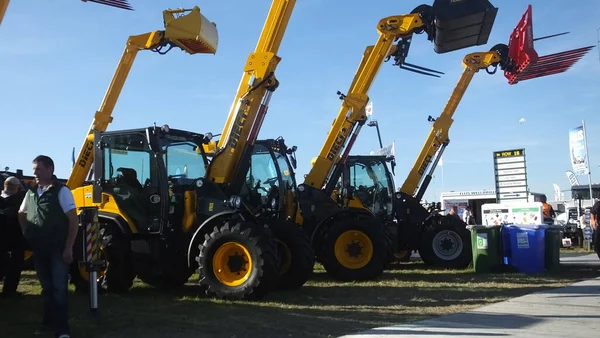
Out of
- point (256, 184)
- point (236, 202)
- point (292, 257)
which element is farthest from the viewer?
point (256, 184)

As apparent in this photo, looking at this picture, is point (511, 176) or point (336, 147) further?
point (511, 176)

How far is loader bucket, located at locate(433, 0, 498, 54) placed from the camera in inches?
482

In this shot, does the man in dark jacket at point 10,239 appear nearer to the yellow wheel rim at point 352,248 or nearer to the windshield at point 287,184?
the windshield at point 287,184

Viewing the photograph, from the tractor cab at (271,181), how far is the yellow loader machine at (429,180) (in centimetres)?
232

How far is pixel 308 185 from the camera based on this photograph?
40.5ft

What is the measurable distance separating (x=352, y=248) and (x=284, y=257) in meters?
2.20

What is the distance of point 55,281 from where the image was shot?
579 centimetres

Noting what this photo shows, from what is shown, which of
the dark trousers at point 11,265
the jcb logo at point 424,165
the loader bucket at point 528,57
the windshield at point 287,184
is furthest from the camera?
the jcb logo at point 424,165

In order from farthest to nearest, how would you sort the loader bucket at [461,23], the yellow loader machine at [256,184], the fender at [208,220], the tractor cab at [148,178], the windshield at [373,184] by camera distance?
the windshield at [373,184]
the loader bucket at [461,23]
the tractor cab at [148,178]
the fender at [208,220]
the yellow loader machine at [256,184]

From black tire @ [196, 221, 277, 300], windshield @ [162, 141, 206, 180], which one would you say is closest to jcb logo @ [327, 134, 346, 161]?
windshield @ [162, 141, 206, 180]

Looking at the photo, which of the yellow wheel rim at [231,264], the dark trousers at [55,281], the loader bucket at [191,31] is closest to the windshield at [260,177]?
the yellow wheel rim at [231,264]

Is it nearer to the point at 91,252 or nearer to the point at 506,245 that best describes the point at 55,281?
the point at 91,252

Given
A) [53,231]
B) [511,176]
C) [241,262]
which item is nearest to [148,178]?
[241,262]

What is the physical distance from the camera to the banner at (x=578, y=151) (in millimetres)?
23828
